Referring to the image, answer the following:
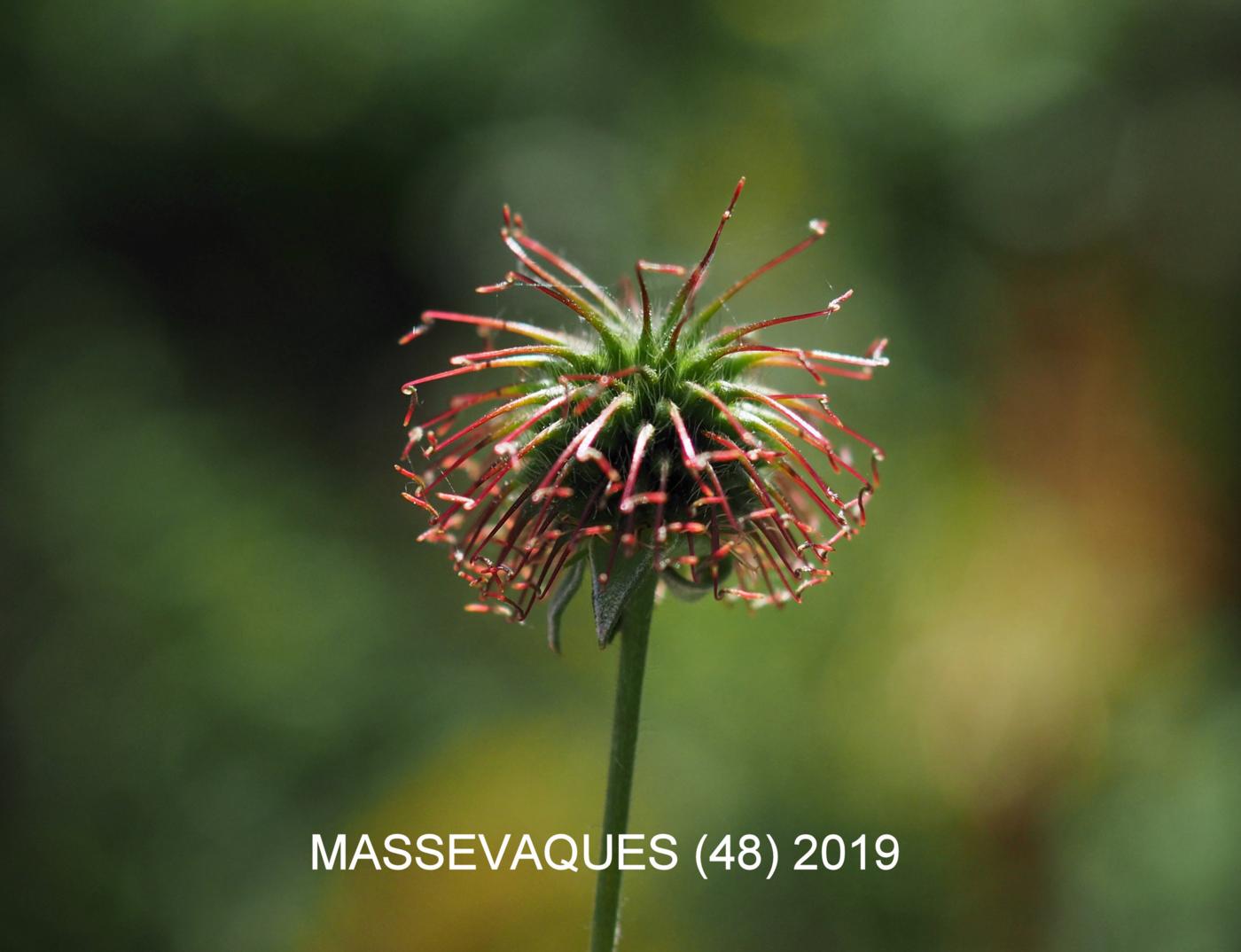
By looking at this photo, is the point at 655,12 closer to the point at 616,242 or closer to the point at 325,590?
the point at 616,242

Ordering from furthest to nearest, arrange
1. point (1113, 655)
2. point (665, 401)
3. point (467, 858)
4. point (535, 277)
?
point (1113, 655) → point (467, 858) → point (535, 277) → point (665, 401)

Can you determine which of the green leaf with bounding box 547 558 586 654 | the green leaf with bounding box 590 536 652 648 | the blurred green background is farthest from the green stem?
the blurred green background

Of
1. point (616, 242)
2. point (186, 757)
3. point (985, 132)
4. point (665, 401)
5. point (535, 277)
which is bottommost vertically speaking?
point (665, 401)

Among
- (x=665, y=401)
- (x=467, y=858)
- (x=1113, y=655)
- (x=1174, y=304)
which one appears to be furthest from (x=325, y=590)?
(x=1174, y=304)

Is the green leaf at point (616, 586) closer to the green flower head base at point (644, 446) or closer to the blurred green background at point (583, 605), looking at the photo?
the green flower head base at point (644, 446)

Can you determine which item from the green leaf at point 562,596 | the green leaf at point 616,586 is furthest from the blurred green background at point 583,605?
the green leaf at point 616,586

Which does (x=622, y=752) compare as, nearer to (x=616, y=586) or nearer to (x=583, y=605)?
(x=616, y=586)

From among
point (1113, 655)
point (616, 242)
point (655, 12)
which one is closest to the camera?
point (1113, 655)
